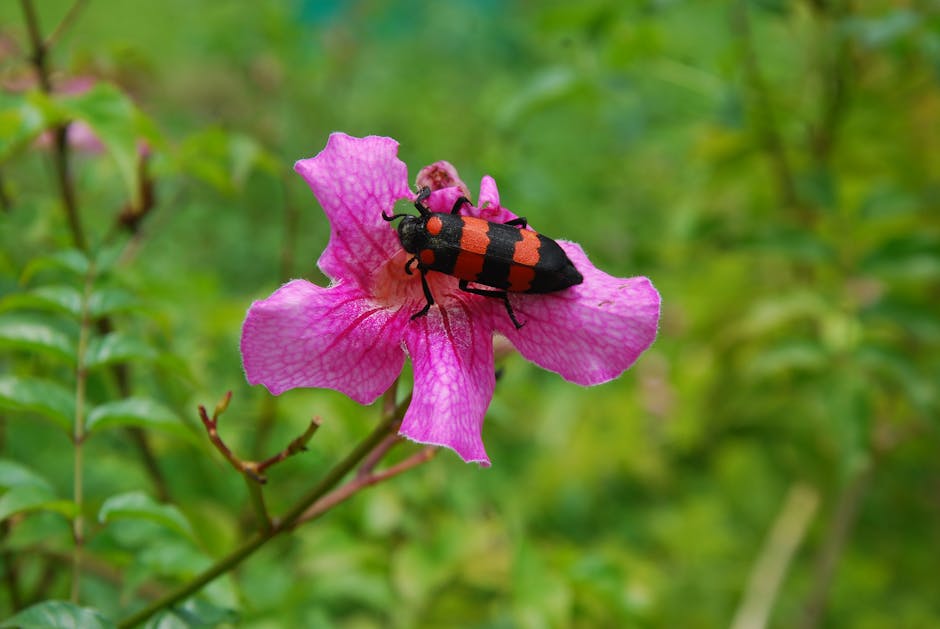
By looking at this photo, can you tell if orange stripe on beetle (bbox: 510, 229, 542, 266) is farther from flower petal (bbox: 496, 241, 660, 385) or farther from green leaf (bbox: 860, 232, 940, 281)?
green leaf (bbox: 860, 232, 940, 281)

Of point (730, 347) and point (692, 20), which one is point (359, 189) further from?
point (692, 20)

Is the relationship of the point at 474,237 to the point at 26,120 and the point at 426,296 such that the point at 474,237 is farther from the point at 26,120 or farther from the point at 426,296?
the point at 26,120

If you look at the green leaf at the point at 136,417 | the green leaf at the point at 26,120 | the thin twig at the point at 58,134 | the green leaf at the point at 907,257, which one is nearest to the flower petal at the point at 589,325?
the green leaf at the point at 136,417

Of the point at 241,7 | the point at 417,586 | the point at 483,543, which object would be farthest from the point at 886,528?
the point at 241,7

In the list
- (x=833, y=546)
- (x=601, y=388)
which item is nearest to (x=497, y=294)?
(x=833, y=546)

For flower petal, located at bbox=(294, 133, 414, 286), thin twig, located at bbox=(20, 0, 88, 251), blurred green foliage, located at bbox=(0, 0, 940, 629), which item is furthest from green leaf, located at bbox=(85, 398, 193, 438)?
thin twig, located at bbox=(20, 0, 88, 251)

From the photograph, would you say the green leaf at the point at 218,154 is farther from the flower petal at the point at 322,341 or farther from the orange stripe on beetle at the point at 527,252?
the orange stripe on beetle at the point at 527,252
